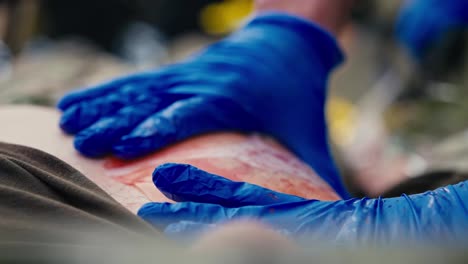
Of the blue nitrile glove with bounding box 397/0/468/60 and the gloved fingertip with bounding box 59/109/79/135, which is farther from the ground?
the blue nitrile glove with bounding box 397/0/468/60

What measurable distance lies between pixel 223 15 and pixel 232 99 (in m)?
2.55

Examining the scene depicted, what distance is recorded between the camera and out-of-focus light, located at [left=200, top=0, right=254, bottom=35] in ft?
11.4

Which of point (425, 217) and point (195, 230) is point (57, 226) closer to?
point (195, 230)

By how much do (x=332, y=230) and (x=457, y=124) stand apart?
1.38 m

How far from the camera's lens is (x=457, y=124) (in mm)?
2023

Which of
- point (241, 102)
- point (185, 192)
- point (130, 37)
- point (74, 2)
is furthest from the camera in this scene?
point (130, 37)

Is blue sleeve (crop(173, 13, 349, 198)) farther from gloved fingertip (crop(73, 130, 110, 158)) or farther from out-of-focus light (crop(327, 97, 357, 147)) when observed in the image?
out-of-focus light (crop(327, 97, 357, 147))

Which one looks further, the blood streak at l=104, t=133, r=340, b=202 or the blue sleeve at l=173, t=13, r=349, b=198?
the blue sleeve at l=173, t=13, r=349, b=198

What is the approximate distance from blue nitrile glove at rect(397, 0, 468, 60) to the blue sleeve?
3.36 feet

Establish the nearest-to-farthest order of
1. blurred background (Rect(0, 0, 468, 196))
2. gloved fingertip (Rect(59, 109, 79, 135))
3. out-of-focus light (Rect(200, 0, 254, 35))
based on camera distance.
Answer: gloved fingertip (Rect(59, 109, 79, 135)), blurred background (Rect(0, 0, 468, 196)), out-of-focus light (Rect(200, 0, 254, 35))

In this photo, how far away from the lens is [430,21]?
2.38 meters

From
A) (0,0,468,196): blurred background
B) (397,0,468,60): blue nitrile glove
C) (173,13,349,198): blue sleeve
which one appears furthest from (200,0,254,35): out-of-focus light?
(173,13,349,198): blue sleeve

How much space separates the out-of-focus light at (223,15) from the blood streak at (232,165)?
232 centimetres

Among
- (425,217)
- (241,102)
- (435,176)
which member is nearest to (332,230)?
(425,217)
